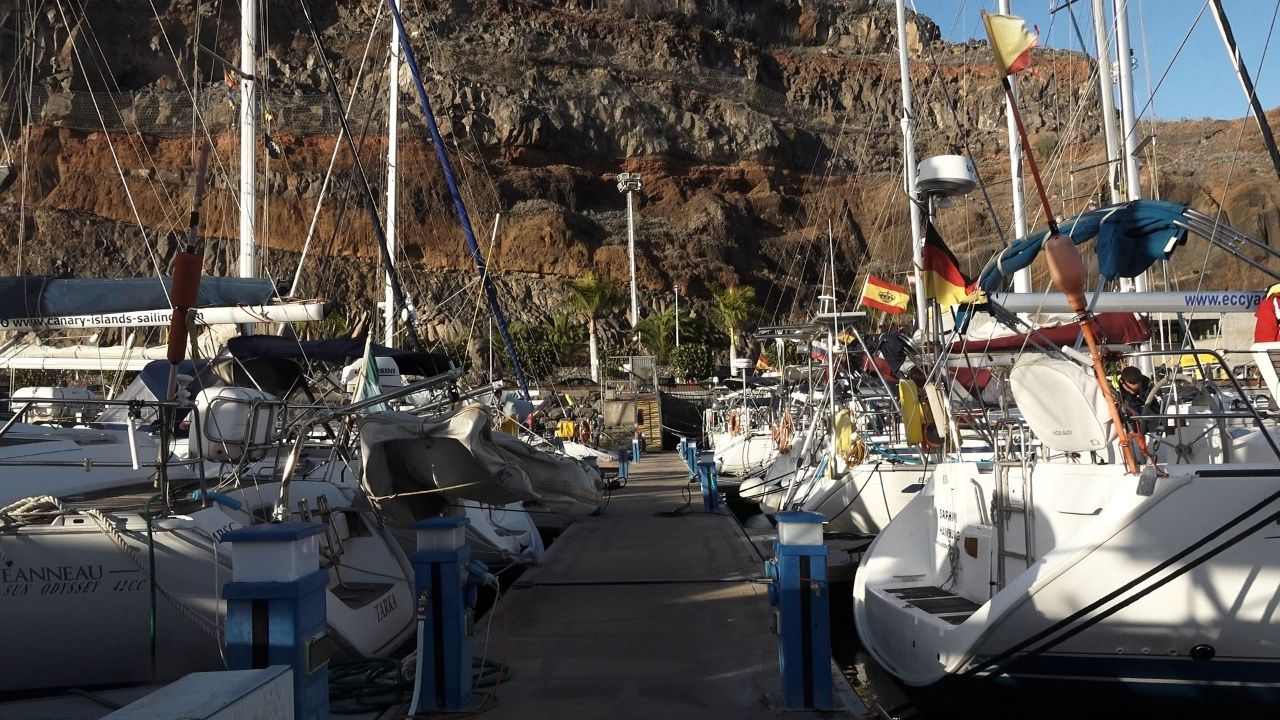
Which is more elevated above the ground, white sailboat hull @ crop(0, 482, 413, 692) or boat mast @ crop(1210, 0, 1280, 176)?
boat mast @ crop(1210, 0, 1280, 176)

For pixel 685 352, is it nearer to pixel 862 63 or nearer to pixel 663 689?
pixel 663 689

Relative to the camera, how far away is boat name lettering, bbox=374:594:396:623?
27.3 feet

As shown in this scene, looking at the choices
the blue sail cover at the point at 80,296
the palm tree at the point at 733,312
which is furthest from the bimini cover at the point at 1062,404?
the palm tree at the point at 733,312

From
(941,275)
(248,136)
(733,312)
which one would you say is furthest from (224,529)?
(733,312)

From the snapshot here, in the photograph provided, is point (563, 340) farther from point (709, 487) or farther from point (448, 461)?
point (448, 461)

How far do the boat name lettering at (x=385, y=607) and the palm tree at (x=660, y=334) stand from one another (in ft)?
173

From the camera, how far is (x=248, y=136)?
51.9ft

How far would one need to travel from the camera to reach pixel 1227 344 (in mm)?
14789

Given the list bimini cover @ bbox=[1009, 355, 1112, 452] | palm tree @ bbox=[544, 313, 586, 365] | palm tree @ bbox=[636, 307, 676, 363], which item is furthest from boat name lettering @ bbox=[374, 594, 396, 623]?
palm tree @ bbox=[636, 307, 676, 363]

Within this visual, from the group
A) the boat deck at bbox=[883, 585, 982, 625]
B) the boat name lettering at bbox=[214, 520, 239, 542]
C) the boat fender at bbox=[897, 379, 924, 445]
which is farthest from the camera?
the boat fender at bbox=[897, 379, 924, 445]

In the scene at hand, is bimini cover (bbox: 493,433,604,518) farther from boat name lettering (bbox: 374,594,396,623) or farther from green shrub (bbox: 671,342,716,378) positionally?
green shrub (bbox: 671,342,716,378)

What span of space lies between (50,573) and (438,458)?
109 inches

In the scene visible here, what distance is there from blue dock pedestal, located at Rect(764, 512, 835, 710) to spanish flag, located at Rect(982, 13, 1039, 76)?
3.28 m

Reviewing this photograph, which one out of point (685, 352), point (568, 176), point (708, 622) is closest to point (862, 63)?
point (568, 176)
